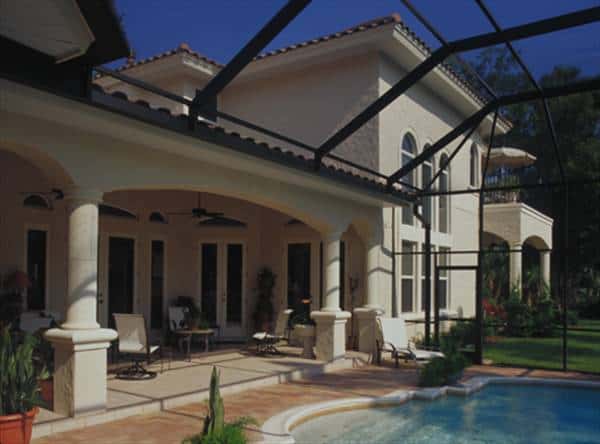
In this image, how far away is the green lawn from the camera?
14.4 meters

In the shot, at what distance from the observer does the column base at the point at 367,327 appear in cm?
1392

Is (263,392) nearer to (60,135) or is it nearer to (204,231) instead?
(60,135)

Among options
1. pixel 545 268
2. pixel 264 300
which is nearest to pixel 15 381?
pixel 264 300

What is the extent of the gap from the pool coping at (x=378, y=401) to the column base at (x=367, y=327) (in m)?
2.83

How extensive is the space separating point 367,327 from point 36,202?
304 inches

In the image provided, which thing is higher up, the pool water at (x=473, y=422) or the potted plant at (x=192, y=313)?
the potted plant at (x=192, y=313)

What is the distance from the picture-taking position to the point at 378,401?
9375 millimetres

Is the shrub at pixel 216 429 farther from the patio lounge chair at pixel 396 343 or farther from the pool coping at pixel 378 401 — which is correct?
the patio lounge chair at pixel 396 343

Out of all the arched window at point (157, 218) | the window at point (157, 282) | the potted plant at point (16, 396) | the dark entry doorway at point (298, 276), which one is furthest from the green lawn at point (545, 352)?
the potted plant at point (16, 396)

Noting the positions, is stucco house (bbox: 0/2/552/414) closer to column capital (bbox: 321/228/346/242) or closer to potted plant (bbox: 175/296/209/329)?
column capital (bbox: 321/228/346/242)

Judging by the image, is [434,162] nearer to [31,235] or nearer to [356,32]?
[356,32]

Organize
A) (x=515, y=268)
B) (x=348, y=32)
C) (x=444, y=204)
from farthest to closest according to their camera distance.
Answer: (x=515, y=268)
(x=444, y=204)
(x=348, y=32)

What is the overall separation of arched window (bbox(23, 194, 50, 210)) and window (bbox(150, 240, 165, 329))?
3055 mm

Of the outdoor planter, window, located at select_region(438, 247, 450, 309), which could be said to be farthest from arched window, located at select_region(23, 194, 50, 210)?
window, located at select_region(438, 247, 450, 309)
